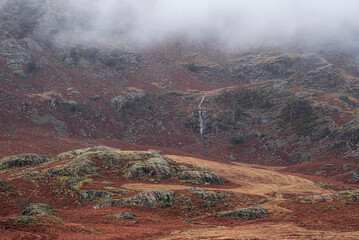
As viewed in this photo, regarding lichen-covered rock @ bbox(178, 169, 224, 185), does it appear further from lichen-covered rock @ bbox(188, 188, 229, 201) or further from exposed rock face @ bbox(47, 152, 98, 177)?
exposed rock face @ bbox(47, 152, 98, 177)

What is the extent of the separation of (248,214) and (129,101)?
66.9 meters

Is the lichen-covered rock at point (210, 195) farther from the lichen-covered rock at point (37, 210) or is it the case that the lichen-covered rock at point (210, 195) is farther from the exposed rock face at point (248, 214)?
the lichen-covered rock at point (37, 210)

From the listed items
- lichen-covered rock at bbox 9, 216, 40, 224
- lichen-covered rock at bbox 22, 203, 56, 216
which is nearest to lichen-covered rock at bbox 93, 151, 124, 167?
lichen-covered rock at bbox 22, 203, 56, 216

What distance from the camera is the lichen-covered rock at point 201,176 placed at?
3412 cm

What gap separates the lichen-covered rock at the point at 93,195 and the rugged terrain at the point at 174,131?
0.13 meters

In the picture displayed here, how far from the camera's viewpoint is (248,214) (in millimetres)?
22500

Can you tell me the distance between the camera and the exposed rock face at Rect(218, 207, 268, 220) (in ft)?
73.4

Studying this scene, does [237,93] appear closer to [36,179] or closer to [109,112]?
[109,112]

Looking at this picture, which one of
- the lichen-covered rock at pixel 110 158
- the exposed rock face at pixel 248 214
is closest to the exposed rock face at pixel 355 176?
the exposed rock face at pixel 248 214

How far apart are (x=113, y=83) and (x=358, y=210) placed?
85228 mm

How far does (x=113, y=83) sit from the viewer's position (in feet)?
304

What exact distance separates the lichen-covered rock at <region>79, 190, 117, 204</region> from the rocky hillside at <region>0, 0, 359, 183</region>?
31.5m

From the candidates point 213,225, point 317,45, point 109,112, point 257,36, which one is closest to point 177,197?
point 213,225

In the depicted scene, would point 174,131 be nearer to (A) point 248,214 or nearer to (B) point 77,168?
(B) point 77,168
